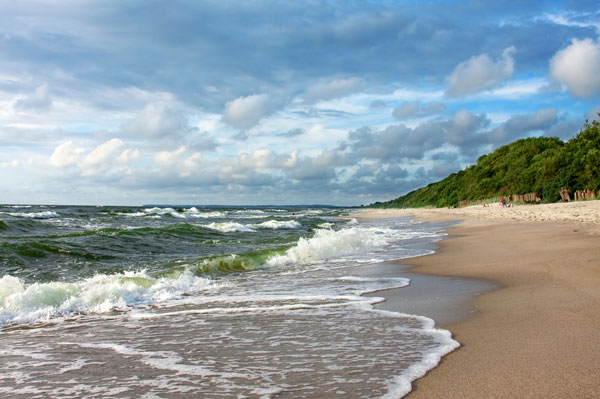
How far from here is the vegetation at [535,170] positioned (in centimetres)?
4328

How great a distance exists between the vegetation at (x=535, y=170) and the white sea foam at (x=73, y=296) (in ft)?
141

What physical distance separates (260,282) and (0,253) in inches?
321

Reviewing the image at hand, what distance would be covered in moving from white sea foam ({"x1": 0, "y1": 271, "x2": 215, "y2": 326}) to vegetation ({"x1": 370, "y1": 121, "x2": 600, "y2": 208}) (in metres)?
42.9

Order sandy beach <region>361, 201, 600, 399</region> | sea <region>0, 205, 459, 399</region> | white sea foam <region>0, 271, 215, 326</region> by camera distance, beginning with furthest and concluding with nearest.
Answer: white sea foam <region>0, 271, 215, 326</region> → sea <region>0, 205, 459, 399</region> → sandy beach <region>361, 201, 600, 399</region>

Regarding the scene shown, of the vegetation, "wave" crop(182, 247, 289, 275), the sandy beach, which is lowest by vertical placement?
"wave" crop(182, 247, 289, 275)

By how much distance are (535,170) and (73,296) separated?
203 feet

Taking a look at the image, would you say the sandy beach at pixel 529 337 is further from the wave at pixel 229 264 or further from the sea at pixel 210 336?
the wave at pixel 229 264

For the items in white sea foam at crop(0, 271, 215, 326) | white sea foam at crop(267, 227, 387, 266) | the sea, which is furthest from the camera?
white sea foam at crop(267, 227, 387, 266)

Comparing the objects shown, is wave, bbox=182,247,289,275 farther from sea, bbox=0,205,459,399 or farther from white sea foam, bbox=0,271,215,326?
white sea foam, bbox=0,271,215,326

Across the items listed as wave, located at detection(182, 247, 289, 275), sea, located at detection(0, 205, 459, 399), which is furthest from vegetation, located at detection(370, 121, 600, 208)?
sea, located at detection(0, 205, 459, 399)

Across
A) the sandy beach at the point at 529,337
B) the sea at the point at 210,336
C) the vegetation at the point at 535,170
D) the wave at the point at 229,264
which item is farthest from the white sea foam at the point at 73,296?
the vegetation at the point at 535,170

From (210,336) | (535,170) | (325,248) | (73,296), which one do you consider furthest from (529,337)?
(535,170)

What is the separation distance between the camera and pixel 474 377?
3320 mm

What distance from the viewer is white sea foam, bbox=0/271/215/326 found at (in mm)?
6633
